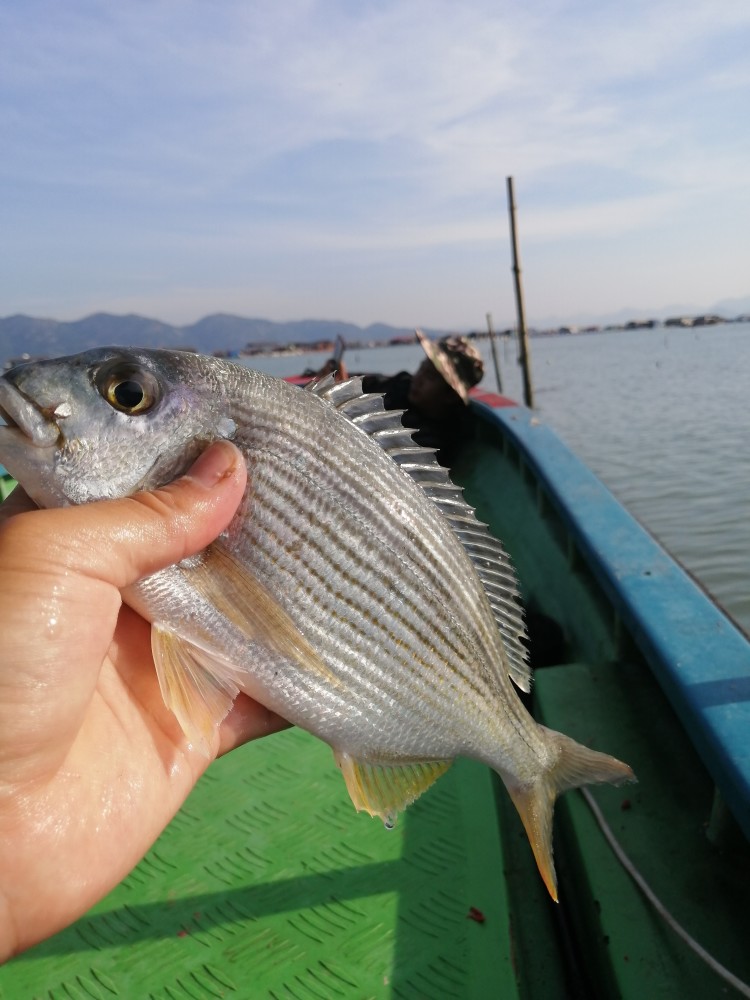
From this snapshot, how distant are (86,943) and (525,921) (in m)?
1.97

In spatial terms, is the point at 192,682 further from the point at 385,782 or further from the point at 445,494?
the point at 445,494

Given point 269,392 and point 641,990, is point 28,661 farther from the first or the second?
point 641,990

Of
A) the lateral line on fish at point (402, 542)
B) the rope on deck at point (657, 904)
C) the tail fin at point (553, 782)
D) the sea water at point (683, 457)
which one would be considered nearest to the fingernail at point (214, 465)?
the lateral line on fish at point (402, 542)

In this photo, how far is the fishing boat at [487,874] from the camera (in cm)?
262

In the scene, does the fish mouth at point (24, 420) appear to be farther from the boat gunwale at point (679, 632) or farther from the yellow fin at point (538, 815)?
the boat gunwale at point (679, 632)

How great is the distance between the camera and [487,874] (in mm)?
3074

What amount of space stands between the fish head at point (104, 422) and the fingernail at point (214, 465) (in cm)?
7

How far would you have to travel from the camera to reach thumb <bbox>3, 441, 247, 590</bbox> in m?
1.77

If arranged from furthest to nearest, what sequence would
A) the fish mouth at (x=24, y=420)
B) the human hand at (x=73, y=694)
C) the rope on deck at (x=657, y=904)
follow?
the rope on deck at (x=657, y=904) → the fish mouth at (x=24, y=420) → the human hand at (x=73, y=694)

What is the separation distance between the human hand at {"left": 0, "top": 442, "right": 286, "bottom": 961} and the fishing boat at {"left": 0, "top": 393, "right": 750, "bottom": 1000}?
102 centimetres

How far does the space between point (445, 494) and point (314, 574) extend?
64 centimetres

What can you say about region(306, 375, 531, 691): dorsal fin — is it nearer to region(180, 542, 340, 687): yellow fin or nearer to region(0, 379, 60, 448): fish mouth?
region(180, 542, 340, 687): yellow fin

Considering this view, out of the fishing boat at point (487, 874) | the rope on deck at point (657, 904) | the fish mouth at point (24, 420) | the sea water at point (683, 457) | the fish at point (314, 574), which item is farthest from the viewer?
the sea water at point (683, 457)

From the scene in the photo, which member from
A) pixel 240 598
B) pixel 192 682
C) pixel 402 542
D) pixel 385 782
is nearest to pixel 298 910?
pixel 385 782
